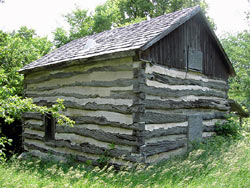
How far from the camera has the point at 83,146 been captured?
759cm

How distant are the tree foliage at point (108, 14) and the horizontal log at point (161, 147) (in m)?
16.1

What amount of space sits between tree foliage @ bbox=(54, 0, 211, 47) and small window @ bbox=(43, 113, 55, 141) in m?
13.4

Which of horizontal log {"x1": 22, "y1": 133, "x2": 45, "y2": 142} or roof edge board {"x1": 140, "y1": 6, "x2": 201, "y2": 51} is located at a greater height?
roof edge board {"x1": 140, "y1": 6, "x2": 201, "y2": 51}

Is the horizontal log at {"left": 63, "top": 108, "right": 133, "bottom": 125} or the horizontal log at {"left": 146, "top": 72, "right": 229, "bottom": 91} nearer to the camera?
the horizontal log at {"left": 63, "top": 108, "right": 133, "bottom": 125}

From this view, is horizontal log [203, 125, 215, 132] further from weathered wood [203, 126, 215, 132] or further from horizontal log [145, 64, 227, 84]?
horizontal log [145, 64, 227, 84]

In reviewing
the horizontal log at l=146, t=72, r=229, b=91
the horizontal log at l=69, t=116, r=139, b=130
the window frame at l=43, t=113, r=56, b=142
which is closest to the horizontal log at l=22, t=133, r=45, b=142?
the window frame at l=43, t=113, r=56, b=142

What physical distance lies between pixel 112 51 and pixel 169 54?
1.87 metres

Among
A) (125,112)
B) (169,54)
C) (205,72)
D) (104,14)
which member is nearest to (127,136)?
(125,112)

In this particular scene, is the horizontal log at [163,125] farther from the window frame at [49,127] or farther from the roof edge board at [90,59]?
the window frame at [49,127]

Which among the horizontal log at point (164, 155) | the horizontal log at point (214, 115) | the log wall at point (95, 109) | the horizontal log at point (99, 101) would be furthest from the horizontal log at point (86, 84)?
the horizontal log at point (214, 115)

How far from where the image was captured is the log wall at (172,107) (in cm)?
665

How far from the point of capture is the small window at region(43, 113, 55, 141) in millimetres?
9184

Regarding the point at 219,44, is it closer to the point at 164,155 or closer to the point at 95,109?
the point at 164,155

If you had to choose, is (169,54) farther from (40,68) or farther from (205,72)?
(40,68)
